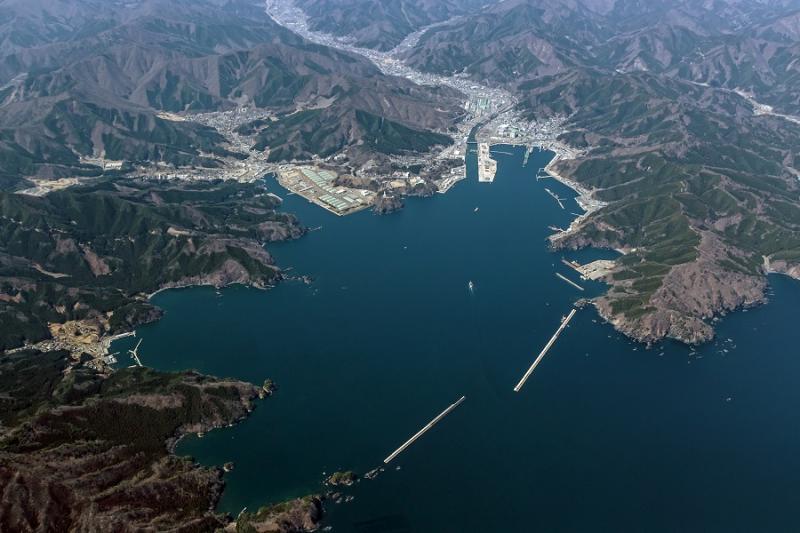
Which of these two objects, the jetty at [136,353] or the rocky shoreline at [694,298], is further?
the rocky shoreline at [694,298]

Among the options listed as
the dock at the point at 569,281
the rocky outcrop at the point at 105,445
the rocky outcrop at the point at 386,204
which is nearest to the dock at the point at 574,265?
the dock at the point at 569,281

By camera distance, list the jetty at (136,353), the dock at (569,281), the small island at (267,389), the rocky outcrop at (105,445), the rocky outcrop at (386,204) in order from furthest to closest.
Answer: the rocky outcrop at (386,204) < the dock at (569,281) < the jetty at (136,353) < the small island at (267,389) < the rocky outcrop at (105,445)

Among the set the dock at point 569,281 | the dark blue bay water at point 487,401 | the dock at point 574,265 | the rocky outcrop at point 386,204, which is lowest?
the dark blue bay water at point 487,401

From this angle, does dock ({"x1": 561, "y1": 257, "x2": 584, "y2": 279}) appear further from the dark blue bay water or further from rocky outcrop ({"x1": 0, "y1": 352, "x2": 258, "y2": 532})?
rocky outcrop ({"x1": 0, "y1": 352, "x2": 258, "y2": 532})

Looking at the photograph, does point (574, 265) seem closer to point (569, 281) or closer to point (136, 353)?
point (569, 281)

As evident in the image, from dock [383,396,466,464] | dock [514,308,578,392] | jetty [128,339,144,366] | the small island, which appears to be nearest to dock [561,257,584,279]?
dock [514,308,578,392]

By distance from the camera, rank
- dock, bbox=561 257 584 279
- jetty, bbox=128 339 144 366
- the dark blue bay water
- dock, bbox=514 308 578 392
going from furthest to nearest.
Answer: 1. dock, bbox=561 257 584 279
2. jetty, bbox=128 339 144 366
3. dock, bbox=514 308 578 392
4. the dark blue bay water

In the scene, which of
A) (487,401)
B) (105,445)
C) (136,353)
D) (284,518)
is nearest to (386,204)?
(136,353)

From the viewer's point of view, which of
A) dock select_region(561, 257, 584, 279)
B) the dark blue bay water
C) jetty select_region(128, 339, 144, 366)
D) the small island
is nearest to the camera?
the dark blue bay water

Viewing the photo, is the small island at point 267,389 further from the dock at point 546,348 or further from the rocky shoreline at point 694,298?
the rocky shoreline at point 694,298
